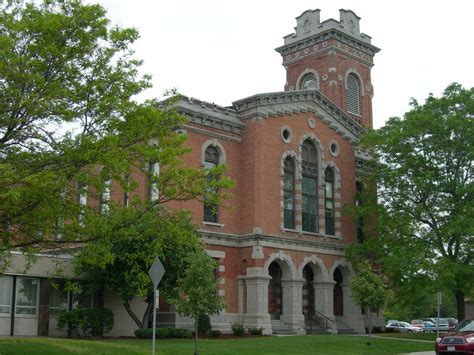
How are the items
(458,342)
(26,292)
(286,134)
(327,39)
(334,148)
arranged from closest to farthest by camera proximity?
1. (458,342)
2. (26,292)
3. (286,134)
4. (334,148)
5. (327,39)

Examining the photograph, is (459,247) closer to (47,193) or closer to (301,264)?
(301,264)

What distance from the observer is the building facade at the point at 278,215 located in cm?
3534

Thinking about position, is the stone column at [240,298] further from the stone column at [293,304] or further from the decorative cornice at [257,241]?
the stone column at [293,304]

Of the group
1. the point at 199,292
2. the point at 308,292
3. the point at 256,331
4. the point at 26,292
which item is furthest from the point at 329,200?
the point at 199,292

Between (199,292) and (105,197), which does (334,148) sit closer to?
(199,292)

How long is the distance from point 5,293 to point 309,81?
3480cm

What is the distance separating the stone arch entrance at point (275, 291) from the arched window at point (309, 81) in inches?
882

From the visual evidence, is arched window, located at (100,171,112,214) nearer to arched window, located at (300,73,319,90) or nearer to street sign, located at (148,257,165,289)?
street sign, located at (148,257,165,289)

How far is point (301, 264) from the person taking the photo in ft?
125

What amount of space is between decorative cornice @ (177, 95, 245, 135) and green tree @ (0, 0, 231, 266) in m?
16.9

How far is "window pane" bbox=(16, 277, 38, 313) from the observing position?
30.6 meters

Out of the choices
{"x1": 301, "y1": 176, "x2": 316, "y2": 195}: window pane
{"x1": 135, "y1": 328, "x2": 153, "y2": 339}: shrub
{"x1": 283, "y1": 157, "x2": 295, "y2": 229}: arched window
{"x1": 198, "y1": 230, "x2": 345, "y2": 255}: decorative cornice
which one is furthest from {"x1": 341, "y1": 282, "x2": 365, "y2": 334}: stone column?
{"x1": 135, "y1": 328, "x2": 153, "y2": 339}: shrub

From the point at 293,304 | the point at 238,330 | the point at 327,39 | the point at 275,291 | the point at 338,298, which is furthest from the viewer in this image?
the point at 327,39

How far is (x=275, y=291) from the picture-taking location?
127 feet
